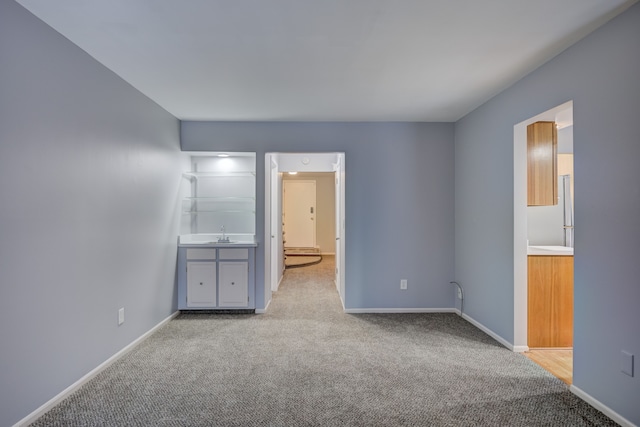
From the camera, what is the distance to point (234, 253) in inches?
157

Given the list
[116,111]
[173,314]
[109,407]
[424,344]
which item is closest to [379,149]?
[424,344]

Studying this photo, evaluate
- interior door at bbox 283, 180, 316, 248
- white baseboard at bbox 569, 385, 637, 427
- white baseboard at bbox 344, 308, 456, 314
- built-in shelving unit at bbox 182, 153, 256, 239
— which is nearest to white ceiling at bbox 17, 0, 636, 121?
built-in shelving unit at bbox 182, 153, 256, 239

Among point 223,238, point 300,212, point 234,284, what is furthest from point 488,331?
point 300,212

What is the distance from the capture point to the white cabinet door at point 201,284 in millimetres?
3986

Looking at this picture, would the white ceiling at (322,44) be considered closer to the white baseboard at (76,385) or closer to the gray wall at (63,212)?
the gray wall at (63,212)

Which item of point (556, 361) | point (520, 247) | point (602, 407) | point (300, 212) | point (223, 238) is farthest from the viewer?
point (300, 212)

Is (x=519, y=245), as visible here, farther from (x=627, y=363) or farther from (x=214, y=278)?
(x=214, y=278)

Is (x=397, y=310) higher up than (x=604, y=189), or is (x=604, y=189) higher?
(x=604, y=189)

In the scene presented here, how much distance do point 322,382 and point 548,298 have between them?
2204 mm

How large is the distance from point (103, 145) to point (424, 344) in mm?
3293

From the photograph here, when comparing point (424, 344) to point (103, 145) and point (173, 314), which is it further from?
point (103, 145)

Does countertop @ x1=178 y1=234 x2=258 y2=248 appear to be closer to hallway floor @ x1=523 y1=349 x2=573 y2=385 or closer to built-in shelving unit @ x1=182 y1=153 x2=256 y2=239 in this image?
built-in shelving unit @ x1=182 y1=153 x2=256 y2=239

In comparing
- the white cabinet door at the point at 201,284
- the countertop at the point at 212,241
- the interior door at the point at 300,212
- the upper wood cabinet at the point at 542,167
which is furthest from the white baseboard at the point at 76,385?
the interior door at the point at 300,212

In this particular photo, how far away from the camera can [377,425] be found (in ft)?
6.17
